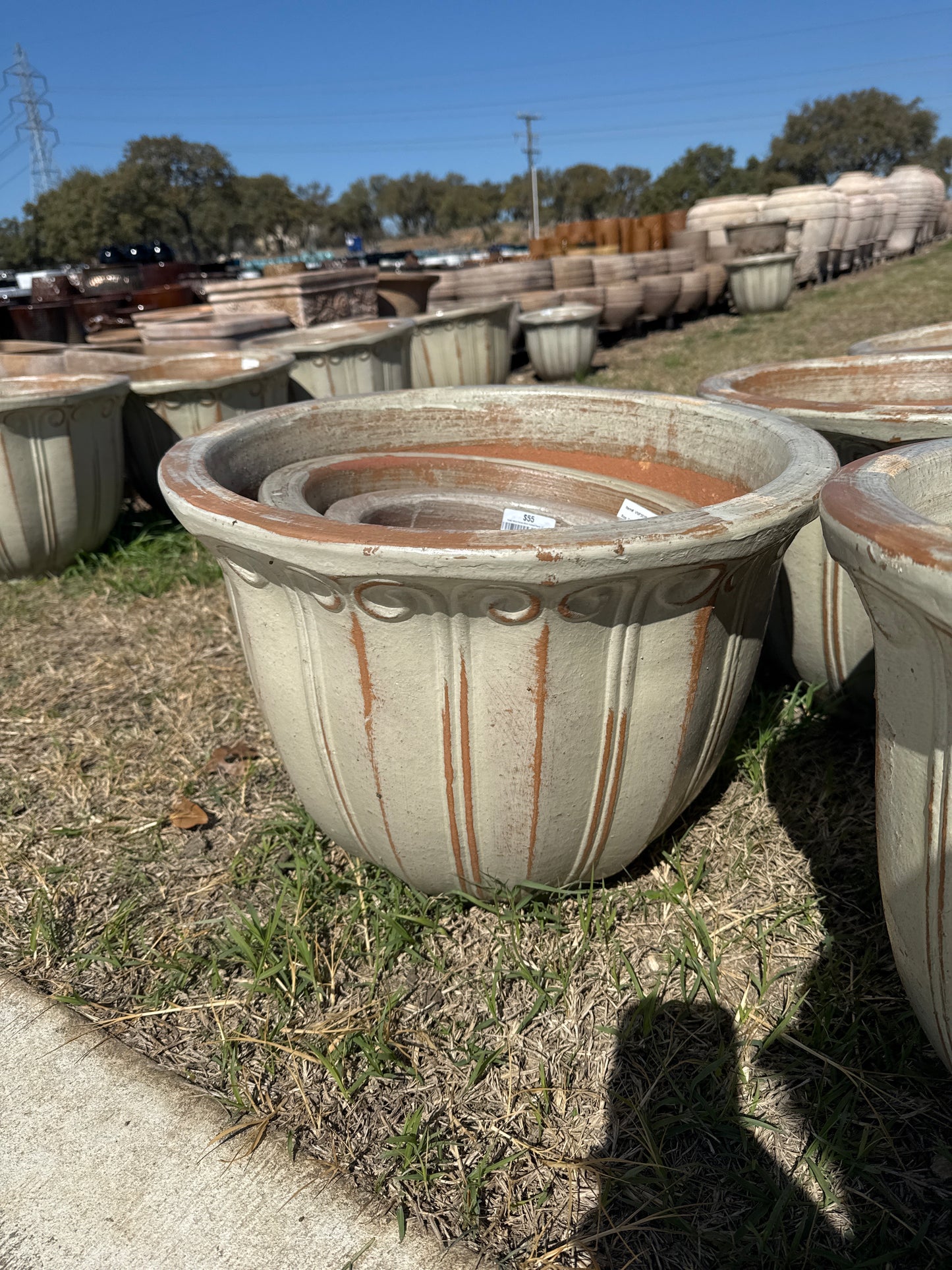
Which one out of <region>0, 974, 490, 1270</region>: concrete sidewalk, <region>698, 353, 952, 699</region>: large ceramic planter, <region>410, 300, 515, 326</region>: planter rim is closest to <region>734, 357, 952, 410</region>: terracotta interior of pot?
<region>698, 353, 952, 699</region>: large ceramic planter

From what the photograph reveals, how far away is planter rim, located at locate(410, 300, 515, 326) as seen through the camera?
577 cm

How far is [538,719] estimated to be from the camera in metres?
1.34

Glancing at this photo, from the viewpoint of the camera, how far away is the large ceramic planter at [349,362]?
160 inches

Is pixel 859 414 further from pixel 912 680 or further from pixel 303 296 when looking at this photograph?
pixel 303 296

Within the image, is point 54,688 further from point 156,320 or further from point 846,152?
point 846,152

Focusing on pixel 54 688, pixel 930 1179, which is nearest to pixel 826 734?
pixel 930 1179

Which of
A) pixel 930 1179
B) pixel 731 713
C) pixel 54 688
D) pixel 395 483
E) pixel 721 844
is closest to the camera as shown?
pixel 930 1179

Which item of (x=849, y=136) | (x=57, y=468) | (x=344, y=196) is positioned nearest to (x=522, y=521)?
(x=57, y=468)

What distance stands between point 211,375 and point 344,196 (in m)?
70.9

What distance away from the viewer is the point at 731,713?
5.22 ft

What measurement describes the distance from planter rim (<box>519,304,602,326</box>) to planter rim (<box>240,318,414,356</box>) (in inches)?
124

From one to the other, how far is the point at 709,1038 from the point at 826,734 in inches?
38.8

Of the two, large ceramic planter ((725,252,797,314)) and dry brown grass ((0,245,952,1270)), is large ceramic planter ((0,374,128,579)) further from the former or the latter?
large ceramic planter ((725,252,797,314))

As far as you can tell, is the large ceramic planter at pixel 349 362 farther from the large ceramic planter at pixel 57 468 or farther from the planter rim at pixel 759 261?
the planter rim at pixel 759 261
